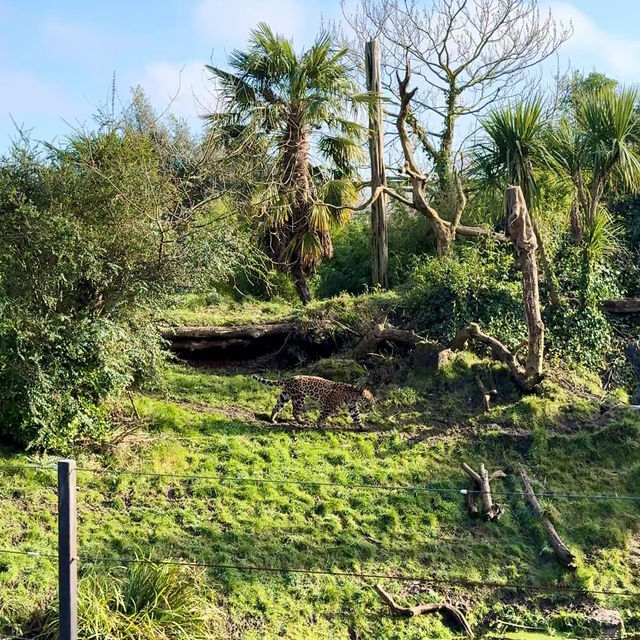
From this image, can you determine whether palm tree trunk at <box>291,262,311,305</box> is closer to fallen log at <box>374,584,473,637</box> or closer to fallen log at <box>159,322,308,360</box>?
fallen log at <box>159,322,308,360</box>

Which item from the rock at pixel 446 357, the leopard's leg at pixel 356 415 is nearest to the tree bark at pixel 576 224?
the rock at pixel 446 357

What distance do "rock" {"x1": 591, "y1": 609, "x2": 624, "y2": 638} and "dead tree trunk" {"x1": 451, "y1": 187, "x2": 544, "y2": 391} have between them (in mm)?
4347

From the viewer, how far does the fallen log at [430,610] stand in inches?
331

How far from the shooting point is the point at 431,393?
1278cm

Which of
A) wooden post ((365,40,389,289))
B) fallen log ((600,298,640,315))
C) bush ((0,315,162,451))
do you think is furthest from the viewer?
wooden post ((365,40,389,289))

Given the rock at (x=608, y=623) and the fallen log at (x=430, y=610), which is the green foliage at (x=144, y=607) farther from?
the rock at (x=608, y=623)

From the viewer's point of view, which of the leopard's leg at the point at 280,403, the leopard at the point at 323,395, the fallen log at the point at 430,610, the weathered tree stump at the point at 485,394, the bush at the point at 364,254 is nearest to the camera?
the fallen log at the point at 430,610

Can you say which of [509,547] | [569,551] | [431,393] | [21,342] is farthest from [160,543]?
[431,393]

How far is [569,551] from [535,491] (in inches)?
51.2

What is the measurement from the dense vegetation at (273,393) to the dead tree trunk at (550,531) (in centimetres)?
13

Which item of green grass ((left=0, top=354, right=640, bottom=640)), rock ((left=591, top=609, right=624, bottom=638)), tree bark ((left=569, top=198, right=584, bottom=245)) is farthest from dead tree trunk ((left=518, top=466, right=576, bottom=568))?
tree bark ((left=569, top=198, right=584, bottom=245))

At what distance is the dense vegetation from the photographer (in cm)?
851

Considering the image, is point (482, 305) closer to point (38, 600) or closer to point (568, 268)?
point (568, 268)

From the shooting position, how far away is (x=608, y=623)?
864 cm
